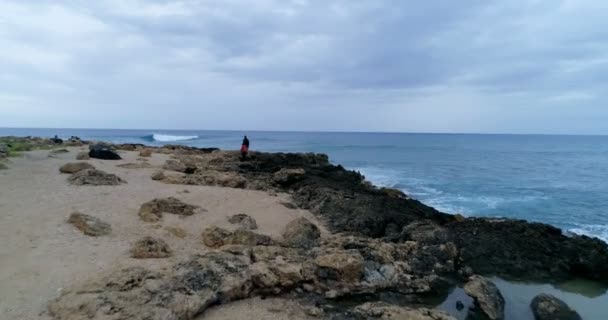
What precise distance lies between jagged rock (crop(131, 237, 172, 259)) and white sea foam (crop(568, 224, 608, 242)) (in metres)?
18.1

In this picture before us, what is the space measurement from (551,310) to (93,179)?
1532 centimetres

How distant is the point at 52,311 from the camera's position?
19.4 feet

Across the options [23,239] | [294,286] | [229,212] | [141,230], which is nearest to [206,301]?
[294,286]

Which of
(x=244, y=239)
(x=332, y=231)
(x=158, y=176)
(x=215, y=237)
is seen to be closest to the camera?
(x=244, y=239)

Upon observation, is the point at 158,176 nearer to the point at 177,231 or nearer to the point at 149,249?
the point at 177,231

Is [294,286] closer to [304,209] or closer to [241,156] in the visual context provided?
[304,209]

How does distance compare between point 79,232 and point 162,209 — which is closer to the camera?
point 79,232

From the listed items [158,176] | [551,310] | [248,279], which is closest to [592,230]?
[551,310]

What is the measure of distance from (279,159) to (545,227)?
16347 millimetres

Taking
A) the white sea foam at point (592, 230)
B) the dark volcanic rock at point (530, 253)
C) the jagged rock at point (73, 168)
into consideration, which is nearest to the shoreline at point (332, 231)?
the dark volcanic rock at point (530, 253)

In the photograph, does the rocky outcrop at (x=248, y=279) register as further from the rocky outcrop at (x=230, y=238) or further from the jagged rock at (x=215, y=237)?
the jagged rock at (x=215, y=237)

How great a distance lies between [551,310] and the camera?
812 cm

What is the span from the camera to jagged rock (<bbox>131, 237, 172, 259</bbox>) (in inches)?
325

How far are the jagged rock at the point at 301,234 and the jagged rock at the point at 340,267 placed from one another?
1913 mm
